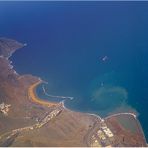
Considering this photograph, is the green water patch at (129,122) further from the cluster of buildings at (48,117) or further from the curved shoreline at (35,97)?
the curved shoreline at (35,97)

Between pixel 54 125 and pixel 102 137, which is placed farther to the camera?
pixel 54 125

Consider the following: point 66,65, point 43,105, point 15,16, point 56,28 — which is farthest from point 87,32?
point 43,105

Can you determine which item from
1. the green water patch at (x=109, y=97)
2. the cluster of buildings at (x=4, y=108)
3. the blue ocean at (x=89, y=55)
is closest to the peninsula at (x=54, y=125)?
the cluster of buildings at (x=4, y=108)

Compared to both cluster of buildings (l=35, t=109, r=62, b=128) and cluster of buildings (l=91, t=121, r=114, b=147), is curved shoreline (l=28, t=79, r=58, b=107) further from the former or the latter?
cluster of buildings (l=91, t=121, r=114, b=147)

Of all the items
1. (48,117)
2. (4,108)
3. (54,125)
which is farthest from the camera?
(4,108)

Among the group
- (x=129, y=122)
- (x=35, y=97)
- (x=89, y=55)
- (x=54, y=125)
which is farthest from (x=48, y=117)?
(x=89, y=55)

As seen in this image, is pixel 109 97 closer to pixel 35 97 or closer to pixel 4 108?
pixel 35 97
